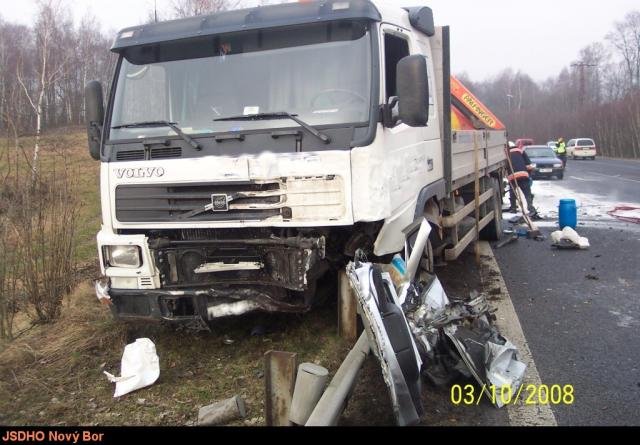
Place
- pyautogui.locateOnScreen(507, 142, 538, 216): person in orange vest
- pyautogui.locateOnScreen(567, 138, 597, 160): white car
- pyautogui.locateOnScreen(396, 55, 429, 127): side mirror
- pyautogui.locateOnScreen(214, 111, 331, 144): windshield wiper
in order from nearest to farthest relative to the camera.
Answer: pyautogui.locateOnScreen(396, 55, 429, 127): side mirror, pyautogui.locateOnScreen(214, 111, 331, 144): windshield wiper, pyautogui.locateOnScreen(507, 142, 538, 216): person in orange vest, pyautogui.locateOnScreen(567, 138, 597, 160): white car

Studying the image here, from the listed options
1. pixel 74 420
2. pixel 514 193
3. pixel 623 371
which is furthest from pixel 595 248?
pixel 74 420

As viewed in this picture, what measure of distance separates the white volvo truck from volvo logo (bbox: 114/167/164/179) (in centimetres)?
1

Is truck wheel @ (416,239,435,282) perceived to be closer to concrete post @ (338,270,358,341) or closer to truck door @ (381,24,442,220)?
truck door @ (381,24,442,220)

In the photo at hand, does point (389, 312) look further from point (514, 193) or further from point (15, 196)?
point (514, 193)

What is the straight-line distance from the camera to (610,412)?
3377 millimetres

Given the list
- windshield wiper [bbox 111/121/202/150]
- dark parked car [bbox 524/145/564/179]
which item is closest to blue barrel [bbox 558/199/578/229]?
windshield wiper [bbox 111/121/202/150]

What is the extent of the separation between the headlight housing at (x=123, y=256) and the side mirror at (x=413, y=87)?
2175 millimetres

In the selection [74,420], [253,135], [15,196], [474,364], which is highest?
[253,135]

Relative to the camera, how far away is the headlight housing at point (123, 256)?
4160 millimetres

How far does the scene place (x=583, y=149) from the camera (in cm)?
3981

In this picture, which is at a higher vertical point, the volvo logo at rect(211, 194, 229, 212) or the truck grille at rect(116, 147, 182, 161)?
the truck grille at rect(116, 147, 182, 161)

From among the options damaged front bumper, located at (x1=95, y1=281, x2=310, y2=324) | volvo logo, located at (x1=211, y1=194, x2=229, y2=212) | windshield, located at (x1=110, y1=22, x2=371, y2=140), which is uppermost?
windshield, located at (x1=110, y1=22, x2=371, y2=140)

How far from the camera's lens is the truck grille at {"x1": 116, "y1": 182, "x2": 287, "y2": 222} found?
154 inches
